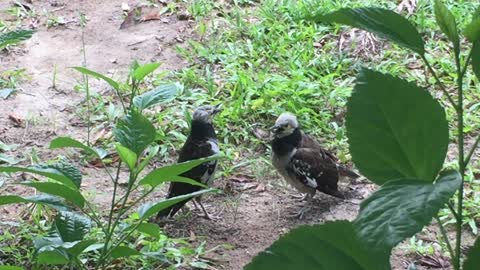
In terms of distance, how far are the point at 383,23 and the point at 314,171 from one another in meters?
3.40

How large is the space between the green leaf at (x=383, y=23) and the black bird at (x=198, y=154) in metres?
3.21

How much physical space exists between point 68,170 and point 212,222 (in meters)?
2.43

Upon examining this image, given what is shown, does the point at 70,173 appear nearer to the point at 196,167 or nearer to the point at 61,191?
the point at 61,191

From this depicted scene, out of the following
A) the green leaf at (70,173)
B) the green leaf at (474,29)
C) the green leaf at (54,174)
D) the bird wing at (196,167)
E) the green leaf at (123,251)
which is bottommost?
the bird wing at (196,167)

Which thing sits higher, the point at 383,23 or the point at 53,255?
the point at 383,23

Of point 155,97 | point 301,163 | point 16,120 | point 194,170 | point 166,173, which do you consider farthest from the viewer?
point 16,120

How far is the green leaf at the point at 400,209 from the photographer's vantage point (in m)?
0.75

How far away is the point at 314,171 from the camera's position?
14.1ft

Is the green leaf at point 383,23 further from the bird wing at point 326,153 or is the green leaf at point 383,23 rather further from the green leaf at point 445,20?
the bird wing at point 326,153

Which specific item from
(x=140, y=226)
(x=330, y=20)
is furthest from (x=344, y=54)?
(x=330, y=20)

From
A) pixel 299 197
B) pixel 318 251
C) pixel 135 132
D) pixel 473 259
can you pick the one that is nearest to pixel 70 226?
pixel 135 132

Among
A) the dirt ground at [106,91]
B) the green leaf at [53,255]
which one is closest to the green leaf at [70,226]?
the green leaf at [53,255]

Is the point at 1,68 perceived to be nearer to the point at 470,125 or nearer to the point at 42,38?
the point at 42,38

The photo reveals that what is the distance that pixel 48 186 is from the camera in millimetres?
1737
